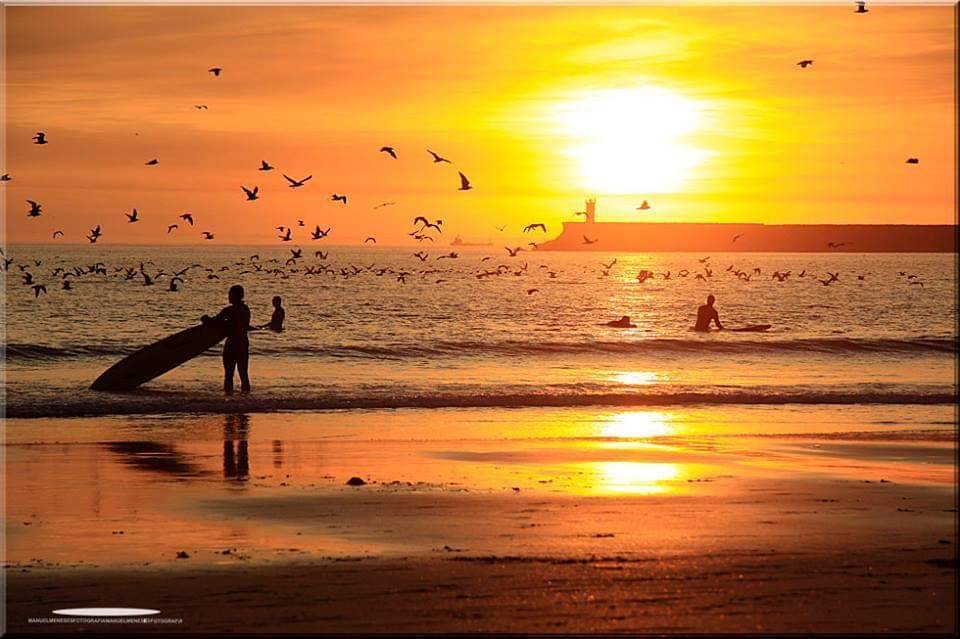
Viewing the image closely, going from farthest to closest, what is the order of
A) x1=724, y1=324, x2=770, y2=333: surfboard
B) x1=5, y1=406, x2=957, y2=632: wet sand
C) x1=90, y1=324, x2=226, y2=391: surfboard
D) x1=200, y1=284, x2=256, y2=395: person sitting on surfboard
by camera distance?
x1=724, y1=324, x2=770, y2=333: surfboard < x1=90, y1=324, x2=226, y2=391: surfboard < x1=200, y1=284, x2=256, y2=395: person sitting on surfboard < x1=5, y1=406, x2=957, y2=632: wet sand

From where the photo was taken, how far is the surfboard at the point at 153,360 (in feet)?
90.4

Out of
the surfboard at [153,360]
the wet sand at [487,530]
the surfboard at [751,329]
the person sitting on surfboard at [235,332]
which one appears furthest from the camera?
the surfboard at [751,329]

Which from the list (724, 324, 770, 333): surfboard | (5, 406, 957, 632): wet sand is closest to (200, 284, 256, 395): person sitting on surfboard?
(5, 406, 957, 632): wet sand

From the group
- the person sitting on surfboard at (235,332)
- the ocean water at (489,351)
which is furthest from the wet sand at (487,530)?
the ocean water at (489,351)

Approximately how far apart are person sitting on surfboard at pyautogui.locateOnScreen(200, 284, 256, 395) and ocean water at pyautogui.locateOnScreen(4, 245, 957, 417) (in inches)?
22.0

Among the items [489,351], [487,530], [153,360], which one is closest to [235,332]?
[153,360]

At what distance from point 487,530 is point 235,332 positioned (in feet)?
48.3

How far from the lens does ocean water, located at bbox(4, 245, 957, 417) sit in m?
27.6

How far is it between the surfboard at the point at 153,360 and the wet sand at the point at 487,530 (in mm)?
7078

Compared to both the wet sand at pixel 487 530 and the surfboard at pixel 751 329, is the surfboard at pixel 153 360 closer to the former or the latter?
the wet sand at pixel 487 530

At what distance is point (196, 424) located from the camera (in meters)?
21.9

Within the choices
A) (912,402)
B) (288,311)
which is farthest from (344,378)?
(288,311)

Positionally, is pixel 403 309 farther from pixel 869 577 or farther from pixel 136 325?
pixel 869 577

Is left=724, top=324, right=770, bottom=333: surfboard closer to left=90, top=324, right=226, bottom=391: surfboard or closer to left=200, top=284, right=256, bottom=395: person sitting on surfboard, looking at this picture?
left=90, top=324, right=226, bottom=391: surfboard
